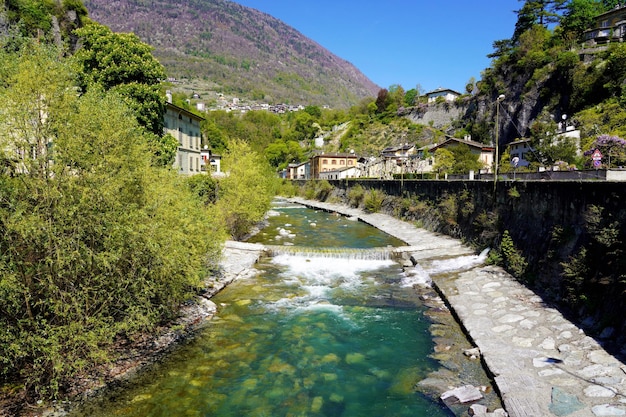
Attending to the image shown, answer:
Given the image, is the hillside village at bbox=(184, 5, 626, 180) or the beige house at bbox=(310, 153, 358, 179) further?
the beige house at bbox=(310, 153, 358, 179)

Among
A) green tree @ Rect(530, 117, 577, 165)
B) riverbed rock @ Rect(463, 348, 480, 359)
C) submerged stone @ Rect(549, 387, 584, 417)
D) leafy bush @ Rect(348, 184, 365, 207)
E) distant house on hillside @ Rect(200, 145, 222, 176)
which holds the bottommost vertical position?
riverbed rock @ Rect(463, 348, 480, 359)

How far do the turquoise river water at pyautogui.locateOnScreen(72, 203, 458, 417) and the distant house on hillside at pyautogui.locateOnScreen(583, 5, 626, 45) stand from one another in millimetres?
60468

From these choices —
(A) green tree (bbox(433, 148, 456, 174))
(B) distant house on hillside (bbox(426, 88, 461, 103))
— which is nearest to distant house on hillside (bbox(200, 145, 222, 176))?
(A) green tree (bbox(433, 148, 456, 174))

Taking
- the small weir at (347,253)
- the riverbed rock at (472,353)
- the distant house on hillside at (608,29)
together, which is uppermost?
the distant house on hillside at (608,29)

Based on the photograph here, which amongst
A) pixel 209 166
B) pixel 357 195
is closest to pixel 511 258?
pixel 209 166

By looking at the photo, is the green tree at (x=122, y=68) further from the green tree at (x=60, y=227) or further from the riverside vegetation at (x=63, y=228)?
the green tree at (x=60, y=227)

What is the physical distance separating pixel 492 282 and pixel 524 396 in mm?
7990

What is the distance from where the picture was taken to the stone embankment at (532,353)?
24.8 feet

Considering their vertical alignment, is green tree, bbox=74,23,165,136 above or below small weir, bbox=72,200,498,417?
above

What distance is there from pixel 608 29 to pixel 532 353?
7143 cm

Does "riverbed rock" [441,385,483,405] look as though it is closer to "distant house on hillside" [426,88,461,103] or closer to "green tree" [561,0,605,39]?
"green tree" [561,0,605,39]

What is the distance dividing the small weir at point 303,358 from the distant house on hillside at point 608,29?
2374 inches

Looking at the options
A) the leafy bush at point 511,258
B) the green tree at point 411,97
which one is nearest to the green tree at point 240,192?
the leafy bush at point 511,258

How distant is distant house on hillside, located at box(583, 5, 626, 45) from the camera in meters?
56.3
